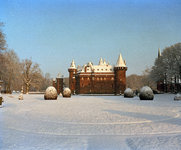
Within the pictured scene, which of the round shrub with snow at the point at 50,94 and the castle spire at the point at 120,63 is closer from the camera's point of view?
the round shrub with snow at the point at 50,94

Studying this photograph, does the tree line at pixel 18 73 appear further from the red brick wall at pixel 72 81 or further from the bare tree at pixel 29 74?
the red brick wall at pixel 72 81

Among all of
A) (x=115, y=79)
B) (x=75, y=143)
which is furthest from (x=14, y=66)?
(x=75, y=143)

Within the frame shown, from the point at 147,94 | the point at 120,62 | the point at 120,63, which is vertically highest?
the point at 120,62

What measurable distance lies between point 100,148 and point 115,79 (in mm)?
63564

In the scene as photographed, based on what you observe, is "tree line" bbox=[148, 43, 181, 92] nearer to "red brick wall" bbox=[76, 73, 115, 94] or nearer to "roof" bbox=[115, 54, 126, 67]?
"roof" bbox=[115, 54, 126, 67]

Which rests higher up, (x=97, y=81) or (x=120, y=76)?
(x=120, y=76)

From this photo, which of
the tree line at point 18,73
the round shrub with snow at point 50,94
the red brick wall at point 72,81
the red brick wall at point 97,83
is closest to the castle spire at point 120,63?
the red brick wall at point 97,83

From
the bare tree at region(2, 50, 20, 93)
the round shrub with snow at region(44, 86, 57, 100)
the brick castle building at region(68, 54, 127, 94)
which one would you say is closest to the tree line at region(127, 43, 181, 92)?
the brick castle building at region(68, 54, 127, 94)

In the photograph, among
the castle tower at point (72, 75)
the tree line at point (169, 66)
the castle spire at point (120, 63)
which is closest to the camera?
the tree line at point (169, 66)

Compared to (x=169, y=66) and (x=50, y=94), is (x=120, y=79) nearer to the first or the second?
(x=169, y=66)

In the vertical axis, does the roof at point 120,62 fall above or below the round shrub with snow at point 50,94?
above

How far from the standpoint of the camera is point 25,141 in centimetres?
562

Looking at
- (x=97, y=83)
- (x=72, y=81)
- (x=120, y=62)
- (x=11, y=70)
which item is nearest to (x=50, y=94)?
(x=11, y=70)

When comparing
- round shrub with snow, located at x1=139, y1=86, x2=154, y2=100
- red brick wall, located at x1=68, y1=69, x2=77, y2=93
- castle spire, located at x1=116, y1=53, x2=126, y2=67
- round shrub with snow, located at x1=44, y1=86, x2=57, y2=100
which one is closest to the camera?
round shrub with snow, located at x1=139, y1=86, x2=154, y2=100
